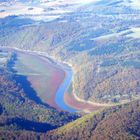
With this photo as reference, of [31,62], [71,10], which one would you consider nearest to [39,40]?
[31,62]

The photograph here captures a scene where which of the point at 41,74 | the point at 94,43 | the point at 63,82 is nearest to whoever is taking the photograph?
the point at 63,82

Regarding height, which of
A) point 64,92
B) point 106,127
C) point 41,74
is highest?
point 106,127

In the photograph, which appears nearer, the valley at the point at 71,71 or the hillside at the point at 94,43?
the valley at the point at 71,71

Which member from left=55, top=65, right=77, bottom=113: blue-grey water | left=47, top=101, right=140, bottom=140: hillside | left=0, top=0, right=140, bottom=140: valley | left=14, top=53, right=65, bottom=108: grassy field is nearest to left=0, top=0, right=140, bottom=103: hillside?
left=0, top=0, right=140, bottom=140: valley

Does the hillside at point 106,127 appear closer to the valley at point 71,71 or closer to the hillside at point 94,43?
the valley at point 71,71

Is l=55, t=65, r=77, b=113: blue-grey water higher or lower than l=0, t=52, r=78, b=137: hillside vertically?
lower

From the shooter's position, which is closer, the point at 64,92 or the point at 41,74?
the point at 64,92

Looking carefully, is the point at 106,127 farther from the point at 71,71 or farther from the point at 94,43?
the point at 94,43

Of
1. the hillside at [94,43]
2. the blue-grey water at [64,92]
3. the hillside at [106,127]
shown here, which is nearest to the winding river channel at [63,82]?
the blue-grey water at [64,92]

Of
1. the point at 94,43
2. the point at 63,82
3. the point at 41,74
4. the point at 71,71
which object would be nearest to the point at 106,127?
the point at 63,82

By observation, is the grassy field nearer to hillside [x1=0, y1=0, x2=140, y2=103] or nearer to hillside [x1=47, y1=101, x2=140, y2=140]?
hillside [x1=0, y1=0, x2=140, y2=103]

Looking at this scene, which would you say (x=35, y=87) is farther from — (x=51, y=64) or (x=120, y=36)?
(x=120, y=36)
